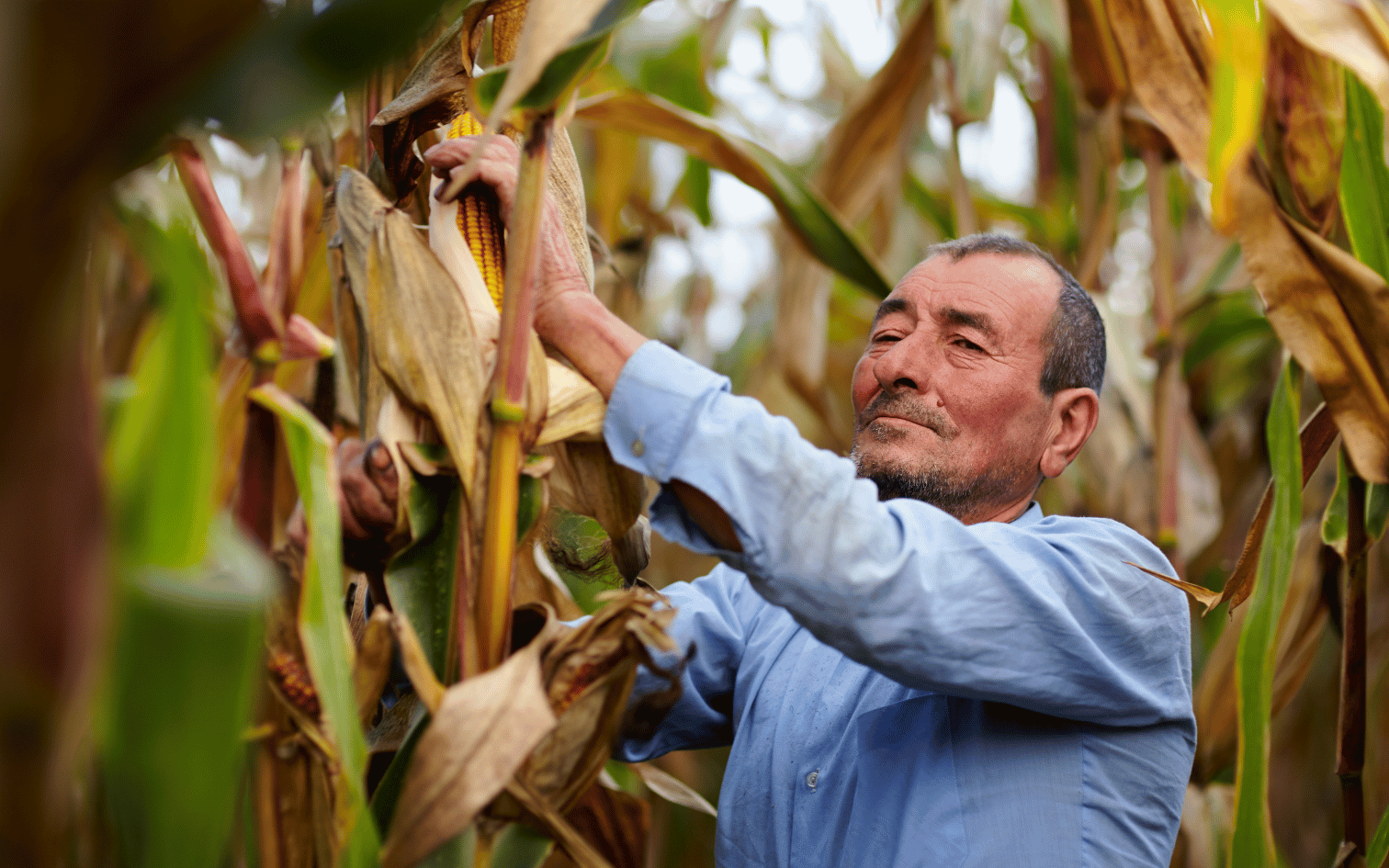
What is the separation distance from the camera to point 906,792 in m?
0.83

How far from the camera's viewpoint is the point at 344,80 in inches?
15.0

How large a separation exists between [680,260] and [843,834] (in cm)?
158

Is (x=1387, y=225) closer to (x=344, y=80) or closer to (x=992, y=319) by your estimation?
(x=992, y=319)

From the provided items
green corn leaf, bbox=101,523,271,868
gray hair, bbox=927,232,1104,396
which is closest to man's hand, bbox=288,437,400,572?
green corn leaf, bbox=101,523,271,868

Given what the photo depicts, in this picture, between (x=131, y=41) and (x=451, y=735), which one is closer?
(x=131, y=41)

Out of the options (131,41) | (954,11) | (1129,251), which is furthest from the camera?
(1129,251)

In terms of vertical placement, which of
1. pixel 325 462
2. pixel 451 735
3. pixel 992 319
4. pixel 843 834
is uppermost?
pixel 992 319

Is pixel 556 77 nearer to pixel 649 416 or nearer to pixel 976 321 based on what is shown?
pixel 649 416

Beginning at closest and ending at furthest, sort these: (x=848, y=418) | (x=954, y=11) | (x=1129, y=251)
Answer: (x=954, y=11) < (x=848, y=418) < (x=1129, y=251)

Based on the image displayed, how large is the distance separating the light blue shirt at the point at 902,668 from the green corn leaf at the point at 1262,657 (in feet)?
0.16

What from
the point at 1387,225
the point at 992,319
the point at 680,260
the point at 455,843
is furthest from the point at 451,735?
the point at 680,260

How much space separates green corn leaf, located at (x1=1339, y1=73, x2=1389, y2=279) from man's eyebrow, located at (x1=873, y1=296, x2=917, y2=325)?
357 millimetres

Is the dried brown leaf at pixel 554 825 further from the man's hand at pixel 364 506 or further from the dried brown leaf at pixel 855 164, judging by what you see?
the dried brown leaf at pixel 855 164

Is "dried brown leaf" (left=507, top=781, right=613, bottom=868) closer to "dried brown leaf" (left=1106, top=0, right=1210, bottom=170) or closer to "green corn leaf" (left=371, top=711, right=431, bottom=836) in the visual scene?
"green corn leaf" (left=371, top=711, right=431, bottom=836)
